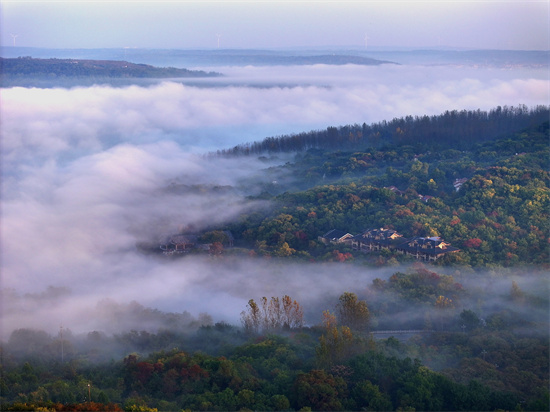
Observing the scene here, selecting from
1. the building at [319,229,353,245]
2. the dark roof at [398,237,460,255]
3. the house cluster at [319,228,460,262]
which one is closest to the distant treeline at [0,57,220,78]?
the building at [319,229,353,245]

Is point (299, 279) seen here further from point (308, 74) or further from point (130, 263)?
point (308, 74)

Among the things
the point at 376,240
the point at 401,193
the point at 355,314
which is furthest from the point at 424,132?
the point at 355,314

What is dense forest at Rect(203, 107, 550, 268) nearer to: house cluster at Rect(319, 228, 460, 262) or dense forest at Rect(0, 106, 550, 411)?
dense forest at Rect(0, 106, 550, 411)

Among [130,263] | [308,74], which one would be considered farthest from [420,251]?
[308,74]

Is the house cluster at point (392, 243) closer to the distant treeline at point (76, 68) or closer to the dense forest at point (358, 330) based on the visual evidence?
the dense forest at point (358, 330)

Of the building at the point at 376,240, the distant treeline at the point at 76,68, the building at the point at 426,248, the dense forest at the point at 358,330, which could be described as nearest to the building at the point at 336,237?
the building at the point at 376,240

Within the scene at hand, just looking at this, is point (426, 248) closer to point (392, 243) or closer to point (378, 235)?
point (392, 243)
